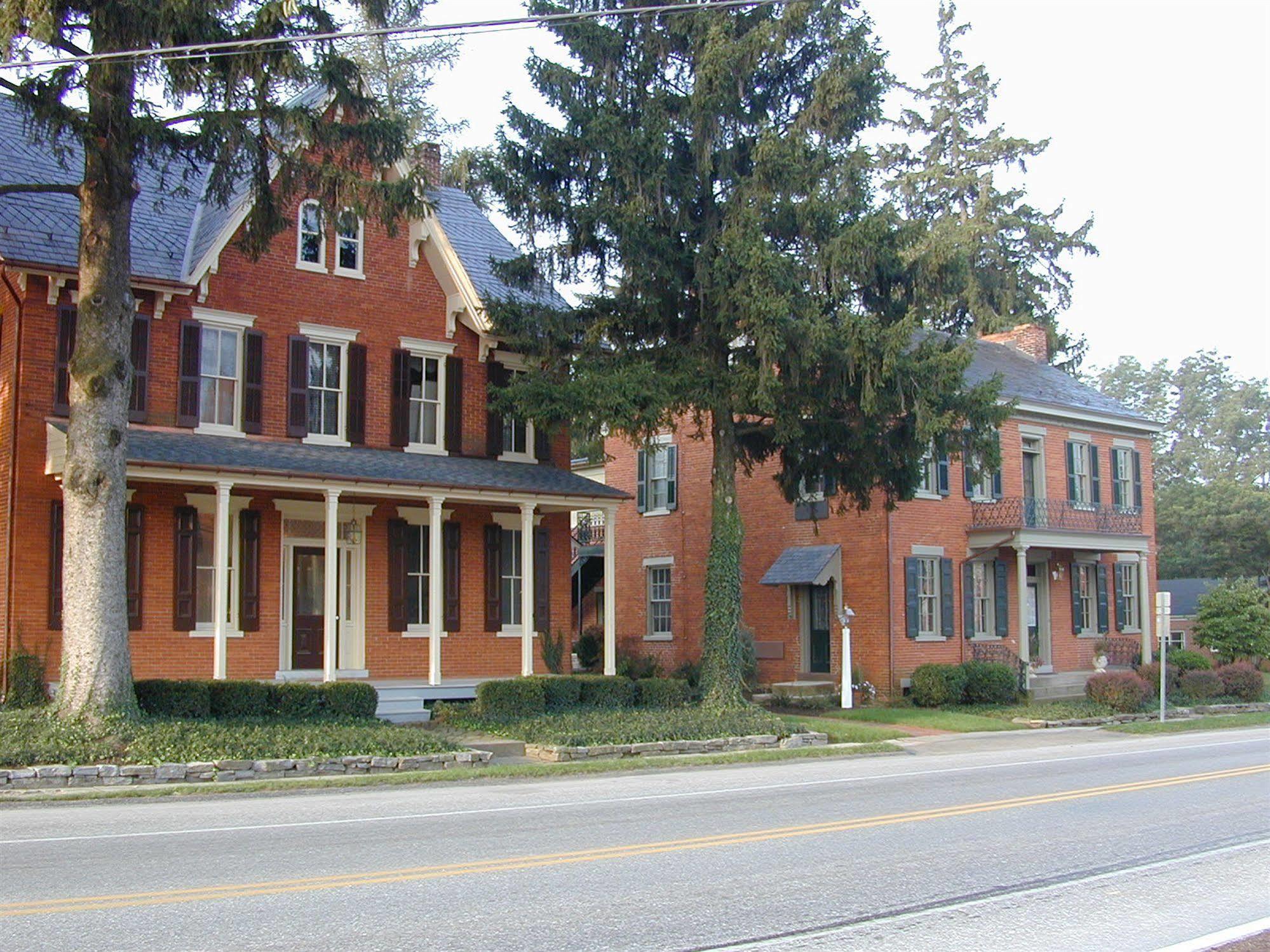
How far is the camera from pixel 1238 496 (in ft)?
173

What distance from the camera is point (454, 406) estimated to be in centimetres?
2378

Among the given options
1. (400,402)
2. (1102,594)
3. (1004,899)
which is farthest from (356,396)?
(1102,594)

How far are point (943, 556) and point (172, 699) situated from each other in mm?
18473

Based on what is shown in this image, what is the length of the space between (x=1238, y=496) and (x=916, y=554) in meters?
29.9

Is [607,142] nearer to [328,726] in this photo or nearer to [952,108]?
[328,726]

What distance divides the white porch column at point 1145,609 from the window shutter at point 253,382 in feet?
77.9

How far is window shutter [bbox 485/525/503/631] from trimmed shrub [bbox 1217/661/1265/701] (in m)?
18.2

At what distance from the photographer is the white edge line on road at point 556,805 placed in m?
10.7

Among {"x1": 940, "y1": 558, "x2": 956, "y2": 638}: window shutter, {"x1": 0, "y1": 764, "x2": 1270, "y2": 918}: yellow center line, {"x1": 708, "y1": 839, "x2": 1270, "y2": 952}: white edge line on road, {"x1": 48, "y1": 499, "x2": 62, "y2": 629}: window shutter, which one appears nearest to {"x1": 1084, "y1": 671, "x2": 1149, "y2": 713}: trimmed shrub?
{"x1": 940, "y1": 558, "x2": 956, "y2": 638}: window shutter

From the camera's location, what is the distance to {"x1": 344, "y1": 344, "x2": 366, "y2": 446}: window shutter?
2248 cm


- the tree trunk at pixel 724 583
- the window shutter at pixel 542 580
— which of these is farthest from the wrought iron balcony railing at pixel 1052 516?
the window shutter at pixel 542 580

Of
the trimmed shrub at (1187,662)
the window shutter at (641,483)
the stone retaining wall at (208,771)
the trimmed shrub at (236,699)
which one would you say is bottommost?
the stone retaining wall at (208,771)

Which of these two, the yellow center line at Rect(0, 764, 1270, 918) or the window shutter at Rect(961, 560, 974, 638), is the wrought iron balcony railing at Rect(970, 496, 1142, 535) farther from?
the yellow center line at Rect(0, 764, 1270, 918)

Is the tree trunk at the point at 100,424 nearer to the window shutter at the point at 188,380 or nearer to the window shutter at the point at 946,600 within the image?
the window shutter at the point at 188,380
